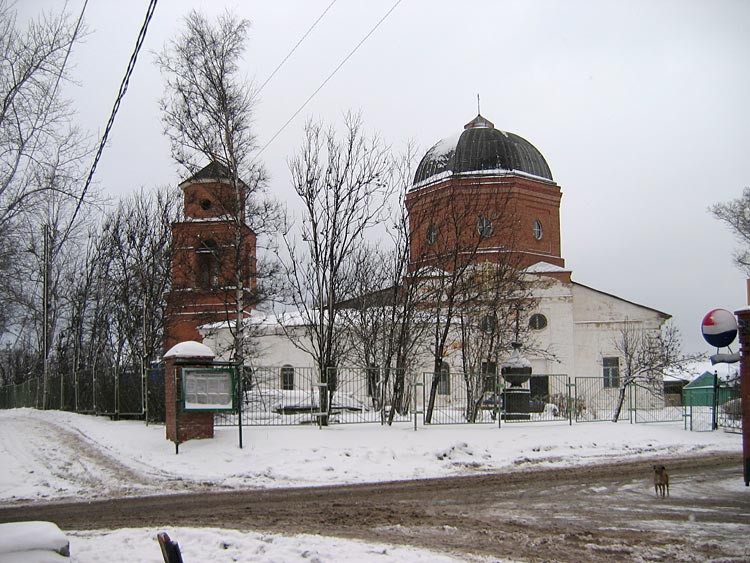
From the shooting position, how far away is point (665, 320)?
4312cm

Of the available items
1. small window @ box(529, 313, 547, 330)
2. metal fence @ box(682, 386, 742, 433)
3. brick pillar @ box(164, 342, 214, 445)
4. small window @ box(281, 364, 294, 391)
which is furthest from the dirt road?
small window @ box(529, 313, 547, 330)

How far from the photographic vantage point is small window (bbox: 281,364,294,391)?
20.7m

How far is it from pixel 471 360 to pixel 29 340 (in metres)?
41.7

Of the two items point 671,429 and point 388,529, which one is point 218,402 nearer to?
point 388,529

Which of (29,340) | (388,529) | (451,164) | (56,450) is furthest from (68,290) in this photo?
(388,529)

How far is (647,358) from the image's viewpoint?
3462 cm

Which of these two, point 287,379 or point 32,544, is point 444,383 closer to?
point 287,379

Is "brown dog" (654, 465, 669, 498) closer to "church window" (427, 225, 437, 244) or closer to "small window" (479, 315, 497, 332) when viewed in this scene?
"church window" (427, 225, 437, 244)

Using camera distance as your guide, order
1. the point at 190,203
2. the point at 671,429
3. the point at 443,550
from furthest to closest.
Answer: the point at 190,203, the point at 671,429, the point at 443,550

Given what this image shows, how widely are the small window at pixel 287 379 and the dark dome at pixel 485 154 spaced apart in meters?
20.4

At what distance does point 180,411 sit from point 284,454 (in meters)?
2.15

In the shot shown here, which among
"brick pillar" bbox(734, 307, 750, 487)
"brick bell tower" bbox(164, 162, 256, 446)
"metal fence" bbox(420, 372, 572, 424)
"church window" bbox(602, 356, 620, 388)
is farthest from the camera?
"church window" bbox(602, 356, 620, 388)

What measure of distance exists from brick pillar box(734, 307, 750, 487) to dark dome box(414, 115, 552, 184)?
27327 mm

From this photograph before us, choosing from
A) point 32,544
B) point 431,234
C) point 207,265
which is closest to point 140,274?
point 207,265
